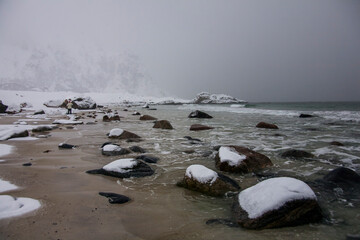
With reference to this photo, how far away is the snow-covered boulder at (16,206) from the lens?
215cm

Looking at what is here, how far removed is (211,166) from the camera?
4.24 metres

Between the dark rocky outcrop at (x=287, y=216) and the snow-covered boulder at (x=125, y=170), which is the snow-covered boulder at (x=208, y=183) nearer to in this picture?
the dark rocky outcrop at (x=287, y=216)

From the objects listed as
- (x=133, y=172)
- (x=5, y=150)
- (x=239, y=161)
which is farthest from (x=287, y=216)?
(x=5, y=150)

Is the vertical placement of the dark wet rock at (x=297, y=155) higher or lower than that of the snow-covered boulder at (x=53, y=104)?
higher

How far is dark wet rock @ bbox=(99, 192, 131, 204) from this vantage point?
8.66 ft

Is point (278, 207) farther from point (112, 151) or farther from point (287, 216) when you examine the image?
point (112, 151)

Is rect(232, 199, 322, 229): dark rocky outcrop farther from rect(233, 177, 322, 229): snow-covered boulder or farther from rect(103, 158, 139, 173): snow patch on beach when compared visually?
rect(103, 158, 139, 173): snow patch on beach

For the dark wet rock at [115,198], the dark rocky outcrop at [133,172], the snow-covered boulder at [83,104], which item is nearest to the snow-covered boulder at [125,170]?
the dark rocky outcrop at [133,172]

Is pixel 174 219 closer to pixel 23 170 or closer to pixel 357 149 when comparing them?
pixel 23 170

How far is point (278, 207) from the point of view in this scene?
7.36ft

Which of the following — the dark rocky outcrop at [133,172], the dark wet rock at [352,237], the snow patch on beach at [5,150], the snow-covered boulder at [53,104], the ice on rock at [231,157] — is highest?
the ice on rock at [231,157]

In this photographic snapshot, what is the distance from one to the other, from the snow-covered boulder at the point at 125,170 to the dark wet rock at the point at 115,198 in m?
0.76

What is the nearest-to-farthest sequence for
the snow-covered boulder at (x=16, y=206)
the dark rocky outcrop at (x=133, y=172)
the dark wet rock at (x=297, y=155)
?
the snow-covered boulder at (x=16, y=206), the dark rocky outcrop at (x=133, y=172), the dark wet rock at (x=297, y=155)

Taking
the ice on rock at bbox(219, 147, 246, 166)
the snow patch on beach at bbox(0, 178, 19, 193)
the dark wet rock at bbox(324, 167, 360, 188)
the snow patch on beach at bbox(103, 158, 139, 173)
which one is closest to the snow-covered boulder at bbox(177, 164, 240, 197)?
the ice on rock at bbox(219, 147, 246, 166)
